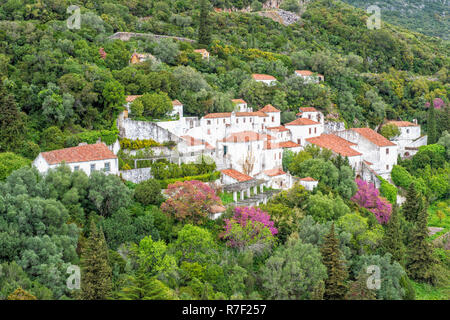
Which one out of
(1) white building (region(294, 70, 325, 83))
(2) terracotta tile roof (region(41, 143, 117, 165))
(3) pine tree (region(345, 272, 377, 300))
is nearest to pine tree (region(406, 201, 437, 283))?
(3) pine tree (region(345, 272, 377, 300))

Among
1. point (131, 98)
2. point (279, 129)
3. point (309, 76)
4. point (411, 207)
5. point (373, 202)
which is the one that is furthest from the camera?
point (309, 76)

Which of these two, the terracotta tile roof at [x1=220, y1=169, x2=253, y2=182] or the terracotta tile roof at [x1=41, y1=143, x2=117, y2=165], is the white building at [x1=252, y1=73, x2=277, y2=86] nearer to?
the terracotta tile roof at [x1=220, y1=169, x2=253, y2=182]

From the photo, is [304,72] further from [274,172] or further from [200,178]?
[200,178]

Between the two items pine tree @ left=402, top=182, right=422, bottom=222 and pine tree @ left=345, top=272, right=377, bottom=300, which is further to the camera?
pine tree @ left=402, top=182, right=422, bottom=222

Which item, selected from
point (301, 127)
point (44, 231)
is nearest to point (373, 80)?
point (301, 127)

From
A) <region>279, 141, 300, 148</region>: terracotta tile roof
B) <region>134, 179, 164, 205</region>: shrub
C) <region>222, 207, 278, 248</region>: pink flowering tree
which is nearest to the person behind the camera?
<region>222, 207, 278, 248</region>: pink flowering tree

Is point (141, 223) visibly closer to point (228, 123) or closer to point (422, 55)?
point (228, 123)

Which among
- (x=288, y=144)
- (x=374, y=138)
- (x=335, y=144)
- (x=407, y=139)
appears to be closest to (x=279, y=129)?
(x=288, y=144)
